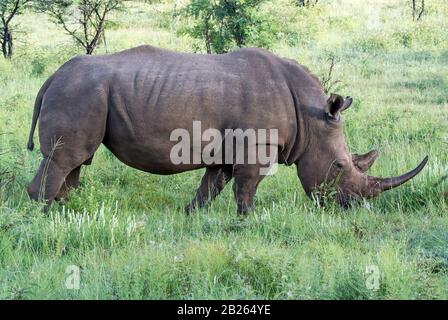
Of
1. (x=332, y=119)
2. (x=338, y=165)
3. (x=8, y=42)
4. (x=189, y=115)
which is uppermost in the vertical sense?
(x=189, y=115)

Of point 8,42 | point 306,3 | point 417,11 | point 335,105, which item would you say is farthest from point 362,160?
point 306,3

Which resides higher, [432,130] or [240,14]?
[240,14]

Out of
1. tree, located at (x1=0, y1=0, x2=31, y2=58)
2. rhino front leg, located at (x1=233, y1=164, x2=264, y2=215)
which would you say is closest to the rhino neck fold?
rhino front leg, located at (x1=233, y1=164, x2=264, y2=215)

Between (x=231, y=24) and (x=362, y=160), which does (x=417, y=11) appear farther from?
(x=362, y=160)

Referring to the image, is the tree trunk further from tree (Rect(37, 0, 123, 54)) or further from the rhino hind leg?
the rhino hind leg

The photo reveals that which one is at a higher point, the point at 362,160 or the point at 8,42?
the point at 362,160

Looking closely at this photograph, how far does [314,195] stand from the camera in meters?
7.15

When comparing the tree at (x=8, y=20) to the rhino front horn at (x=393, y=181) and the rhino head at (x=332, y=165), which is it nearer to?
the rhino head at (x=332, y=165)

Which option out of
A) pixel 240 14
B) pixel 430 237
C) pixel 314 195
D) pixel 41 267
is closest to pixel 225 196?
pixel 314 195

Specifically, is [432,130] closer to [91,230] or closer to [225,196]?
[225,196]

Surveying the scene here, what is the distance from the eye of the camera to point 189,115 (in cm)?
677

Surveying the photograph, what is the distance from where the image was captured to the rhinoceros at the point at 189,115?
6.59m

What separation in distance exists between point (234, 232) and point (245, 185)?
99 cm
